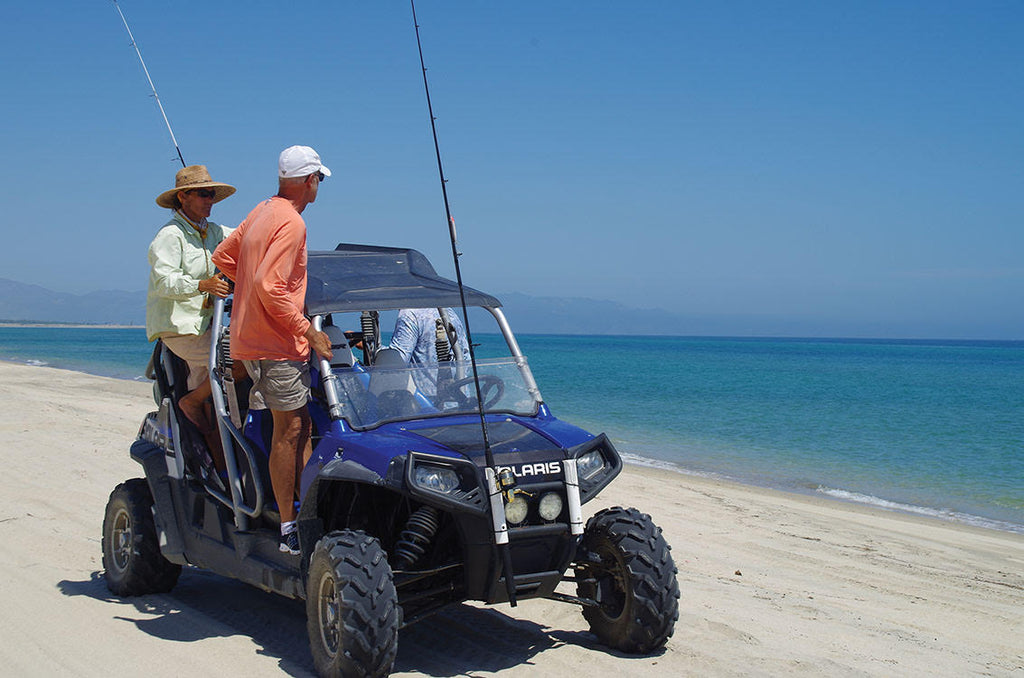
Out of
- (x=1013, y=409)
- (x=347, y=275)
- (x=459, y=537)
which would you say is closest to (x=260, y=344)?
(x=347, y=275)

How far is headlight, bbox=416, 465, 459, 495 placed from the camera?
13.6 feet

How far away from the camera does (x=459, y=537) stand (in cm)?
434

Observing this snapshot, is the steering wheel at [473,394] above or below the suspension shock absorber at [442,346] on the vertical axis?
below

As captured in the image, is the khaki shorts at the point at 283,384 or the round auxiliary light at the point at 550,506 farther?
the khaki shorts at the point at 283,384

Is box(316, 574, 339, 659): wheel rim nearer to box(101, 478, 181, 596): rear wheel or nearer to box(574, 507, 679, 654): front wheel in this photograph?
box(574, 507, 679, 654): front wheel

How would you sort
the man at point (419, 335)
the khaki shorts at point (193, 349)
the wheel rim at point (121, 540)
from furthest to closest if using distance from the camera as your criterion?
the man at point (419, 335), the wheel rim at point (121, 540), the khaki shorts at point (193, 349)

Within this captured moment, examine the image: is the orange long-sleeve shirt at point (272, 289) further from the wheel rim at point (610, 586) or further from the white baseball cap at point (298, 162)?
the wheel rim at point (610, 586)

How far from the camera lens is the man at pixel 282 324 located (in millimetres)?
4719

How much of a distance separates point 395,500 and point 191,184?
8.09 ft

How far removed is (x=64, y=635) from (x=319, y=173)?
2.67m

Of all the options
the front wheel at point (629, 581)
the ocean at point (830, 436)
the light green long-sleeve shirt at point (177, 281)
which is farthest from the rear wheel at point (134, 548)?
the front wheel at point (629, 581)

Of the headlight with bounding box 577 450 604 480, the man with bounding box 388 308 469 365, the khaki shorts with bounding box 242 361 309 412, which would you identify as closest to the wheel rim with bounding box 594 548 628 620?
the headlight with bounding box 577 450 604 480

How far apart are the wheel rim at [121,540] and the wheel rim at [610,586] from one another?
2.95 meters

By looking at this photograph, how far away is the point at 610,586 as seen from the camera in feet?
16.0
